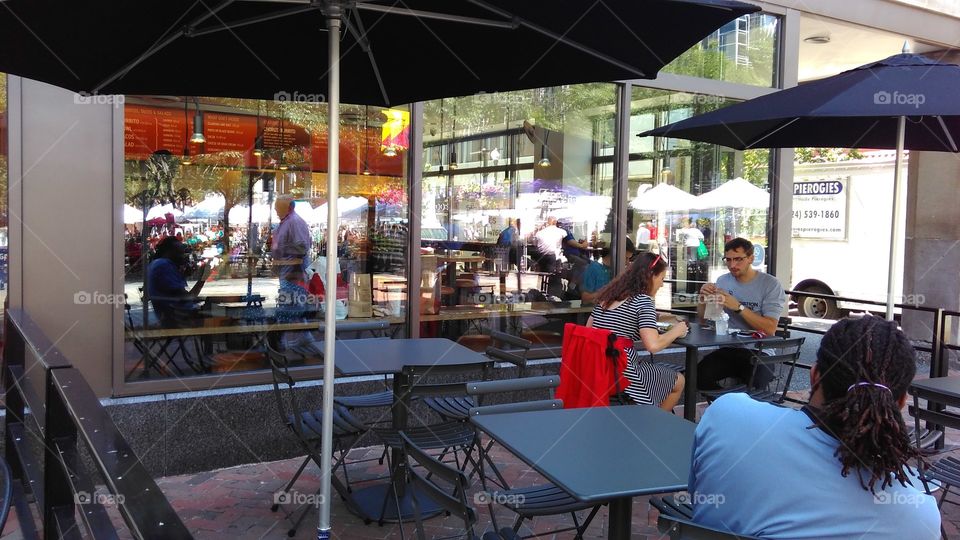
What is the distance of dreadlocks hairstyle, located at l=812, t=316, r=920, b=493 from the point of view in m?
1.63

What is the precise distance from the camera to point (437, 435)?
3.67m

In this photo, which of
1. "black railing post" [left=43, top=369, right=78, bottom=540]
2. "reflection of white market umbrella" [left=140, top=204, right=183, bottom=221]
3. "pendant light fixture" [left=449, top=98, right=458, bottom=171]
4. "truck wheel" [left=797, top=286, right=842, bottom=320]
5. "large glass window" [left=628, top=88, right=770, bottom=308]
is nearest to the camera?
"black railing post" [left=43, top=369, right=78, bottom=540]

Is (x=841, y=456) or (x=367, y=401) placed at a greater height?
(x=841, y=456)

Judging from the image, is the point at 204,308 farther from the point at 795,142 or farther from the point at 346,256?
the point at 795,142

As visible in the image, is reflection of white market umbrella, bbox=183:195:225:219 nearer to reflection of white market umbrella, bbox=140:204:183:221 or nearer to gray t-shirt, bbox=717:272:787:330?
reflection of white market umbrella, bbox=140:204:183:221

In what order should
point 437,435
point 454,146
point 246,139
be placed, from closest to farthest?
1. point 437,435
2. point 454,146
3. point 246,139

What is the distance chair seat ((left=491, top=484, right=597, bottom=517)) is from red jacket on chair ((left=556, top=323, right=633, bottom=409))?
3.67ft

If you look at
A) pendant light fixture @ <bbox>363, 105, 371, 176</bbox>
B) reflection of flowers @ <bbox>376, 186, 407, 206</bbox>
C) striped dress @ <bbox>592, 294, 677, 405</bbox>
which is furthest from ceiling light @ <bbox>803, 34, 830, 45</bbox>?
striped dress @ <bbox>592, 294, 677, 405</bbox>

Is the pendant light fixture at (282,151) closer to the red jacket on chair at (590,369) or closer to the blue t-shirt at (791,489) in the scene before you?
the red jacket on chair at (590,369)

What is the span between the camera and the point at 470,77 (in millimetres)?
3410

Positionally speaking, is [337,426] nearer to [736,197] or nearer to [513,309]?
[513,309]

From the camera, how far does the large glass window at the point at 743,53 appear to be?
22.6 ft

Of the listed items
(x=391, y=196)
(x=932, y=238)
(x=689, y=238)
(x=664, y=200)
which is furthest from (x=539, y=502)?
(x=932, y=238)

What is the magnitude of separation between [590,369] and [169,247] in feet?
11.4
